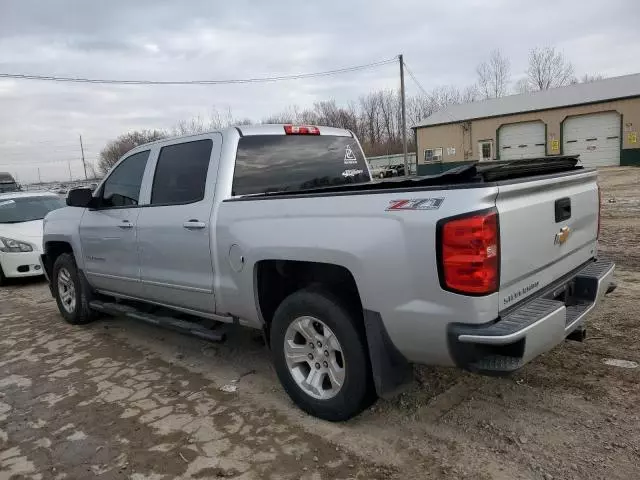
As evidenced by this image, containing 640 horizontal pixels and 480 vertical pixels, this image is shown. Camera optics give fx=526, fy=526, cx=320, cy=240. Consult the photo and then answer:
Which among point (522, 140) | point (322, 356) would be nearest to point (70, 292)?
point (322, 356)

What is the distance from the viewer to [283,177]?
4.47m

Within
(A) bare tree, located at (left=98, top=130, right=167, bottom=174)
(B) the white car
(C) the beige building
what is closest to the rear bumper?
(B) the white car

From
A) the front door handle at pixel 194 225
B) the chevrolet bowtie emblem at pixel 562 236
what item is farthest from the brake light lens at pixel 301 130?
the chevrolet bowtie emblem at pixel 562 236

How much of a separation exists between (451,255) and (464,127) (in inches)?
1547

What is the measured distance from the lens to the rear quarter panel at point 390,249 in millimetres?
2664

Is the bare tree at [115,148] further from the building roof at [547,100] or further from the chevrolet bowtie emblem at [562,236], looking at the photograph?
the chevrolet bowtie emblem at [562,236]

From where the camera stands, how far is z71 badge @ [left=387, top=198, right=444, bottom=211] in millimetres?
2676

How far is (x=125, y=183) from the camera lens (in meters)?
5.25

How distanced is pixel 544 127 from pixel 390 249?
36.6 metres

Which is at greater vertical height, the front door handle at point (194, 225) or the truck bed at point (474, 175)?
the truck bed at point (474, 175)

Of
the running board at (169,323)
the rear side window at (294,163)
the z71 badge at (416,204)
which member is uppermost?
the rear side window at (294,163)

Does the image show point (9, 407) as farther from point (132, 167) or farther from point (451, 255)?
point (451, 255)

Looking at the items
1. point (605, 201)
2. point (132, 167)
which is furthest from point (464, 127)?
point (132, 167)

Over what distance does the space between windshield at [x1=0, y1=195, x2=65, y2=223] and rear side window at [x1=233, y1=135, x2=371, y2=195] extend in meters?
7.55
